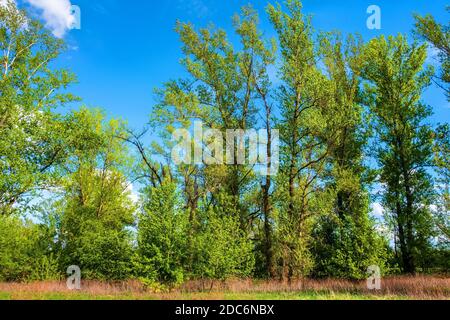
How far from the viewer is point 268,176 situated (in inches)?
1131

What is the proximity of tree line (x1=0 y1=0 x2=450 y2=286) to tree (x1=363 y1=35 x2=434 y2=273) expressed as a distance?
9cm

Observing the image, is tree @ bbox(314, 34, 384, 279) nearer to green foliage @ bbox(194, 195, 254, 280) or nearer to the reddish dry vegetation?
the reddish dry vegetation

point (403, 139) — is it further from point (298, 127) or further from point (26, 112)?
point (26, 112)

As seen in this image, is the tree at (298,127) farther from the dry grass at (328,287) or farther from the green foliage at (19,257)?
the green foliage at (19,257)

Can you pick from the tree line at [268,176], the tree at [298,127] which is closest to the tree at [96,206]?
the tree line at [268,176]

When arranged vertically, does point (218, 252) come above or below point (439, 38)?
below

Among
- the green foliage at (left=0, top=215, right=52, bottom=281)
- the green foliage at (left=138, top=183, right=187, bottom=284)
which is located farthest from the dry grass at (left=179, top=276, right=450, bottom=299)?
the green foliage at (left=0, top=215, right=52, bottom=281)

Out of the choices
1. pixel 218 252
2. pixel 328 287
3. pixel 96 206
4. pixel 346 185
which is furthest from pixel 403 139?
pixel 96 206

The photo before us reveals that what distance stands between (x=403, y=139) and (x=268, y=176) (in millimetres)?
10716

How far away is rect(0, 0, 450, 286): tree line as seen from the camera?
23359 millimetres

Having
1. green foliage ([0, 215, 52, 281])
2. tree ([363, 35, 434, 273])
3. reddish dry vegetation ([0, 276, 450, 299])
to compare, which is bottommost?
reddish dry vegetation ([0, 276, 450, 299])

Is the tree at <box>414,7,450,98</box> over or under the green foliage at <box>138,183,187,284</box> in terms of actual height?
over
